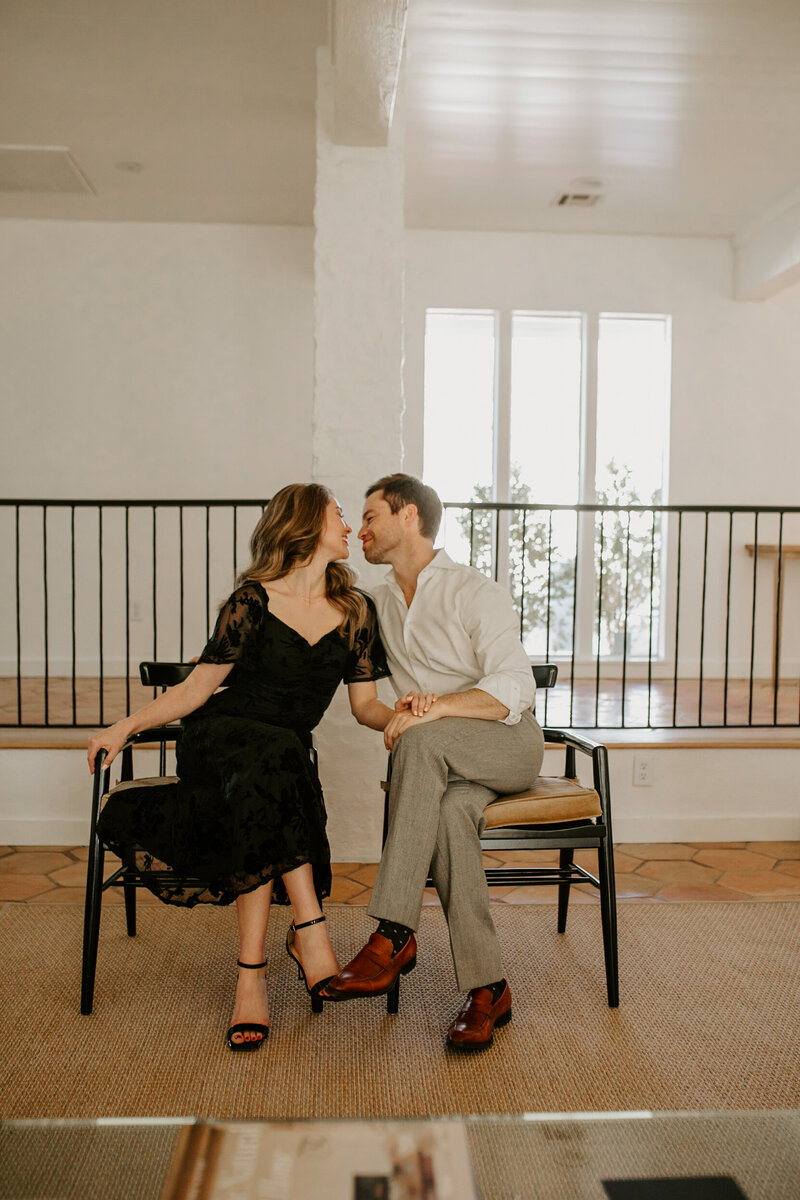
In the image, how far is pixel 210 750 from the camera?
6.82ft

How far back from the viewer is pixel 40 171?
5.11 metres

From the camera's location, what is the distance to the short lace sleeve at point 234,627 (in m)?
2.17

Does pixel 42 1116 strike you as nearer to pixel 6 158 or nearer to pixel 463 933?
pixel 463 933

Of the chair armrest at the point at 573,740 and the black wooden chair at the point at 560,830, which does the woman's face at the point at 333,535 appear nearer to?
the black wooden chair at the point at 560,830

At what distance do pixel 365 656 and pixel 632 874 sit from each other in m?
1.51

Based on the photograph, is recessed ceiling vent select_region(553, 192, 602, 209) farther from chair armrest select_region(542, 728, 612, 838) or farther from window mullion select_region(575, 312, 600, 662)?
chair armrest select_region(542, 728, 612, 838)

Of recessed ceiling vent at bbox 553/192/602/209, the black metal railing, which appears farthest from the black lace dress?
recessed ceiling vent at bbox 553/192/602/209

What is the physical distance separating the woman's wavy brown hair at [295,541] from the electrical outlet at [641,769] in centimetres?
171

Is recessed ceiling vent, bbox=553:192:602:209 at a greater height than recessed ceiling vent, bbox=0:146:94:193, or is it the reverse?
recessed ceiling vent, bbox=553:192:602:209

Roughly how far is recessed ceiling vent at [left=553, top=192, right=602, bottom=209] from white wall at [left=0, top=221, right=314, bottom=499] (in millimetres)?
1626

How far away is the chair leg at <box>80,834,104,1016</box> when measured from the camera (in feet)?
6.80

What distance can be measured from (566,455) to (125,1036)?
5127 mm

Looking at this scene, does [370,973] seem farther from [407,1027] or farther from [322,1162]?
[322,1162]

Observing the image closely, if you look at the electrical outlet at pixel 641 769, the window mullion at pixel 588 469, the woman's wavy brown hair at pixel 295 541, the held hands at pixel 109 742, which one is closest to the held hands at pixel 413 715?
the woman's wavy brown hair at pixel 295 541
